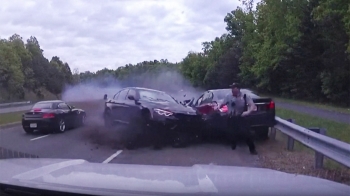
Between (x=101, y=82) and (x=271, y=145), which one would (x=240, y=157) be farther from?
(x=101, y=82)

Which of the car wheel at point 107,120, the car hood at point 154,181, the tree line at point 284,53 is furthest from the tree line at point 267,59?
the car hood at point 154,181

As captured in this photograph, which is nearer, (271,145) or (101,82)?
(271,145)

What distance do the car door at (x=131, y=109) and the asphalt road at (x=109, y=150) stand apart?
1.34ft

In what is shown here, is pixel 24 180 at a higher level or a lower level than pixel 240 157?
higher

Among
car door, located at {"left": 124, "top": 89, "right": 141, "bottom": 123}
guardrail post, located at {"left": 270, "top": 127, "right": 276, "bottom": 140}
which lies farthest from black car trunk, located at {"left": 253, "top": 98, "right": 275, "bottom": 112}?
Result: car door, located at {"left": 124, "top": 89, "right": 141, "bottom": 123}

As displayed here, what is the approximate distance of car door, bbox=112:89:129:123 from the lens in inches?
560

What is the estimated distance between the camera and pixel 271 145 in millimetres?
13859

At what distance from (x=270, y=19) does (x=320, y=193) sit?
111ft

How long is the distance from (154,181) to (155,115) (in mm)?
9772

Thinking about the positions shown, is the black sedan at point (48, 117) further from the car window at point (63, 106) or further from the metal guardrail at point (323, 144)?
the metal guardrail at point (323, 144)

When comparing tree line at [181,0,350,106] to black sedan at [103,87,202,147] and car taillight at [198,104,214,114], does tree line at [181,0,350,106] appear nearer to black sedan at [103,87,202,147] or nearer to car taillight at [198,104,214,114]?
car taillight at [198,104,214,114]

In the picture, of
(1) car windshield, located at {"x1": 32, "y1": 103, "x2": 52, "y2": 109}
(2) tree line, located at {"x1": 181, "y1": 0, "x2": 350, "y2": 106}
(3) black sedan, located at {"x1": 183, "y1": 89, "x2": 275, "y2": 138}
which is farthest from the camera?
(2) tree line, located at {"x1": 181, "y1": 0, "x2": 350, "y2": 106}

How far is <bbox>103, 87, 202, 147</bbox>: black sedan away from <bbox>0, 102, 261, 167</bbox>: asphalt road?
357mm

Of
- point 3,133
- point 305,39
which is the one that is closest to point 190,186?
point 3,133
